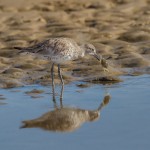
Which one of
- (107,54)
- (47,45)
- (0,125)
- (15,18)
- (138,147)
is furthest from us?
(15,18)

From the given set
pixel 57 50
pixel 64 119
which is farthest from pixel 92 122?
pixel 57 50

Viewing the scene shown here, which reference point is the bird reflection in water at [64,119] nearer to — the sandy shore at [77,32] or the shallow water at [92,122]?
the shallow water at [92,122]

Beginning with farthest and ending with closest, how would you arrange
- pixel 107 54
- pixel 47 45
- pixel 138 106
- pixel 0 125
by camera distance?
pixel 107 54 < pixel 47 45 < pixel 138 106 < pixel 0 125

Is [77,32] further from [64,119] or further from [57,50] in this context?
[64,119]

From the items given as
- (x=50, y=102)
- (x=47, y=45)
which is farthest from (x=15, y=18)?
(x=50, y=102)

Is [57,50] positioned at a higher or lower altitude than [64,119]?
higher

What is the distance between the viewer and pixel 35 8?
14.2 meters

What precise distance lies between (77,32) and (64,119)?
5313 millimetres

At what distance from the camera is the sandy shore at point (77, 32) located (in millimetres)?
10891

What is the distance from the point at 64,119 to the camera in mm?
7926

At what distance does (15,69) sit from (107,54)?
2095 mm

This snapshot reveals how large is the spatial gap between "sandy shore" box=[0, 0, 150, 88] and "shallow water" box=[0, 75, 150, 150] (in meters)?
0.79

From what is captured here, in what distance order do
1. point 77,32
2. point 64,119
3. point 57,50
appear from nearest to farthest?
1. point 64,119
2. point 57,50
3. point 77,32

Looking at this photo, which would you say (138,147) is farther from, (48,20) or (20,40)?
(48,20)
